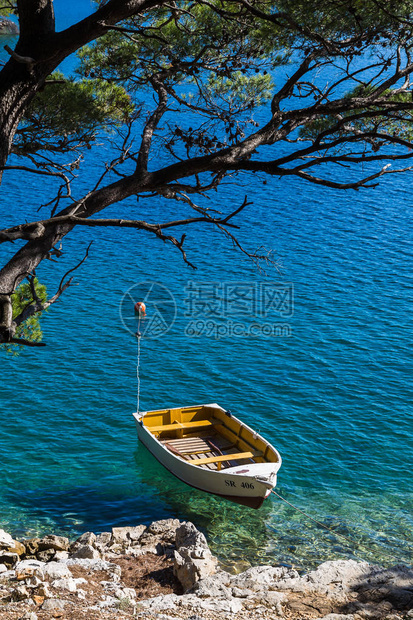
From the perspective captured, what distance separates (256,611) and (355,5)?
24.6 ft

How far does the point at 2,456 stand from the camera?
47.0 feet

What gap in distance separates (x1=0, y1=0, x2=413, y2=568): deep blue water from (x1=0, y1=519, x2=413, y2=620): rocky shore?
1.52m

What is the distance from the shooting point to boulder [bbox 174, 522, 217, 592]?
28.5ft

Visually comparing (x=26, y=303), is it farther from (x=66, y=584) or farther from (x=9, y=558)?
(x=66, y=584)

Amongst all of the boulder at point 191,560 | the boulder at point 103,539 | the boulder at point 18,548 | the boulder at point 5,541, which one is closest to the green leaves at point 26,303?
the boulder at point 5,541

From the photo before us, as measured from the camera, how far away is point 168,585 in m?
8.98

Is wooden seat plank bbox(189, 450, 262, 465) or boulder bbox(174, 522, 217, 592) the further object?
wooden seat plank bbox(189, 450, 262, 465)

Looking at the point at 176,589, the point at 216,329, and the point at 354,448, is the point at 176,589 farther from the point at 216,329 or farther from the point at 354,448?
the point at 216,329

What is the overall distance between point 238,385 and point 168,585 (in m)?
8.99

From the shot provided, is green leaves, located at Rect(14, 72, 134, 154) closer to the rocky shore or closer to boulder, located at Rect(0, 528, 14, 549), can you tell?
boulder, located at Rect(0, 528, 14, 549)

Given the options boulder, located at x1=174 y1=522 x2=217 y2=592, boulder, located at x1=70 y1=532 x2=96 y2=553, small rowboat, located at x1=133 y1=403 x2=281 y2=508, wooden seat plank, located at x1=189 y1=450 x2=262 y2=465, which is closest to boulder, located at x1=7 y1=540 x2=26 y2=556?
boulder, located at x1=70 y1=532 x2=96 y2=553

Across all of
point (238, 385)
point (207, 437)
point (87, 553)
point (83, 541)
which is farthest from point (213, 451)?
point (87, 553)

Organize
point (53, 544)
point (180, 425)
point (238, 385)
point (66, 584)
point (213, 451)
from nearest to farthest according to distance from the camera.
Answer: point (66, 584)
point (53, 544)
point (213, 451)
point (180, 425)
point (238, 385)

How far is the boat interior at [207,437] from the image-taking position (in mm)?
13234
